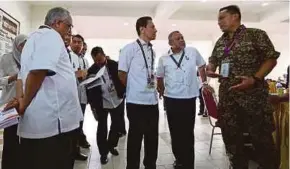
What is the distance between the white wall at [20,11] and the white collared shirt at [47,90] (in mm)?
3907

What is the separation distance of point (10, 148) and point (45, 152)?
85cm

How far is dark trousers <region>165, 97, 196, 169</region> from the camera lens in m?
2.49

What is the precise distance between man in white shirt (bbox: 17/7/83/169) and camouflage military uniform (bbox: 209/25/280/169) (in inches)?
44.8

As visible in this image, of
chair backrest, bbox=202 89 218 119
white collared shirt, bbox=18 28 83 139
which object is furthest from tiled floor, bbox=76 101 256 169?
white collared shirt, bbox=18 28 83 139

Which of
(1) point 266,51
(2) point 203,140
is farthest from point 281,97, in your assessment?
(2) point 203,140

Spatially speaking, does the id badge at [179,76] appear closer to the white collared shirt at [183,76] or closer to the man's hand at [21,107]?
the white collared shirt at [183,76]

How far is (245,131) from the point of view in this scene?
196 centimetres

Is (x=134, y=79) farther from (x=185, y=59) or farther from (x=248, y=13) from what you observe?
(x=248, y=13)

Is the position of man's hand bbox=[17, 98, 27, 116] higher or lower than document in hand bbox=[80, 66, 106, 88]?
lower

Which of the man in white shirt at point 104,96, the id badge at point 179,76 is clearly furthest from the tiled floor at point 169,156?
the id badge at point 179,76

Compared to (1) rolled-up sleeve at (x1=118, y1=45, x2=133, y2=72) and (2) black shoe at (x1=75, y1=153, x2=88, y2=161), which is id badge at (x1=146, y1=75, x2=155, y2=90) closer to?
(1) rolled-up sleeve at (x1=118, y1=45, x2=133, y2=72)

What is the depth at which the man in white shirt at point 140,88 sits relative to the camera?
7.27ft

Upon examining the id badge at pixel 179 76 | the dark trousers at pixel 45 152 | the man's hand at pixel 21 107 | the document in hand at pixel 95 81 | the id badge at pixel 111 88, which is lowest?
the dark trousers at pixel 45 152

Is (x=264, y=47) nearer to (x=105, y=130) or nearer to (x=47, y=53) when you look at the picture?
(x=47, y=53)
